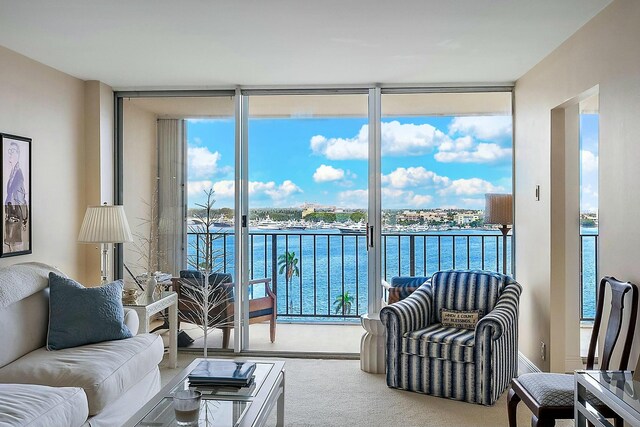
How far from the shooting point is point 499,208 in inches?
189

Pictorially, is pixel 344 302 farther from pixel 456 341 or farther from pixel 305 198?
pixel 456 341

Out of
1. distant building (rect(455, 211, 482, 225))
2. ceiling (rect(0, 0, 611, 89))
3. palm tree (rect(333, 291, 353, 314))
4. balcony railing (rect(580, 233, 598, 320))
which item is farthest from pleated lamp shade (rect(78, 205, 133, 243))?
balcony railing (rect(580, 233, 598, 320))

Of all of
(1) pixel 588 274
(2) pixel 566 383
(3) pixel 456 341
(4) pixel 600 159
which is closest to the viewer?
(2) pixel 566 383

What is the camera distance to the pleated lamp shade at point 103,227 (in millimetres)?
4254

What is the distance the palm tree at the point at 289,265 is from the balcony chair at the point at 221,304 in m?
0.22

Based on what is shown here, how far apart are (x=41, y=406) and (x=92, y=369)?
0.49m

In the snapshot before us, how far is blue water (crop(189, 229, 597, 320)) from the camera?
5.02 meters

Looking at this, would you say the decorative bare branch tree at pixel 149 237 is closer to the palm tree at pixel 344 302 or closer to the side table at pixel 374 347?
the palm tree at pixel 344 302

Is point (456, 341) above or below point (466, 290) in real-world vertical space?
below

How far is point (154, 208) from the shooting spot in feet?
16.9

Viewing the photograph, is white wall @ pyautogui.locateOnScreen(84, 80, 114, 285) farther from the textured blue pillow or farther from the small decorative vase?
the textured blue pillow

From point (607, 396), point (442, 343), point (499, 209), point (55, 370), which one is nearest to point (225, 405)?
point (55, 370)

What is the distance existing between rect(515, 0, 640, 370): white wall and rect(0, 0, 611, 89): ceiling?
0.16 metres

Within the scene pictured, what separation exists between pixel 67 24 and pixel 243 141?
1.98m
